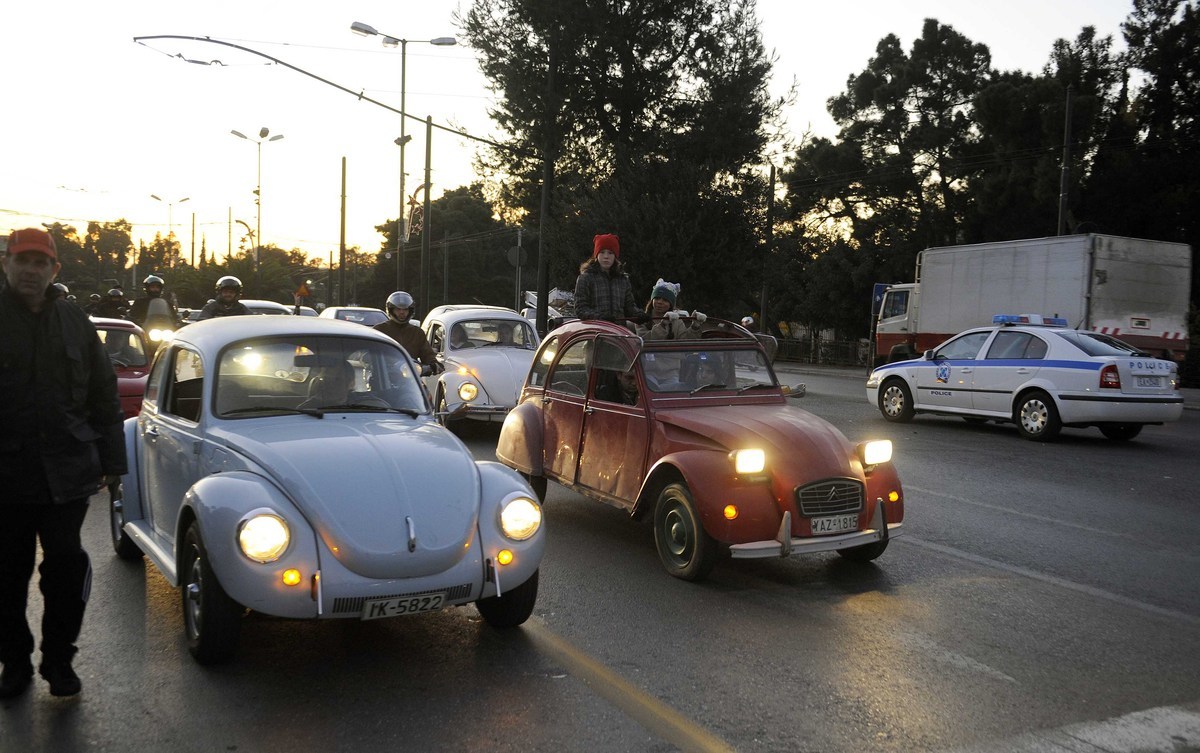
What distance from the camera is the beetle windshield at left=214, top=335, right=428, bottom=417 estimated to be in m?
5.42

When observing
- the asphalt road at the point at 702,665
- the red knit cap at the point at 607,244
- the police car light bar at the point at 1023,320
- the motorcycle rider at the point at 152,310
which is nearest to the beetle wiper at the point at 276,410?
the asphalt road at the point at 702,665

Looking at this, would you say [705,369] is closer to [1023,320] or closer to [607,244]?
[607,244]

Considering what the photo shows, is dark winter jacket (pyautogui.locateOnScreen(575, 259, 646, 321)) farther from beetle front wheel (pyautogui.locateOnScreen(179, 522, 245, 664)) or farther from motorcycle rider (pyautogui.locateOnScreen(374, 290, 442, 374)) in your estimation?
beetle front wheel (pyautogui.locateOnScreen(179, 522, 245, 664))

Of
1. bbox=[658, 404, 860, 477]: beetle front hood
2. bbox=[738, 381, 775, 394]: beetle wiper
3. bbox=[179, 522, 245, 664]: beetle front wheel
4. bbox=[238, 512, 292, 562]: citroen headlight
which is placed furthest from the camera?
bbox=[738, 381, 775, 394]: beetle wiper

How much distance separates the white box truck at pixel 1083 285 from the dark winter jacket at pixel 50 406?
2162cm

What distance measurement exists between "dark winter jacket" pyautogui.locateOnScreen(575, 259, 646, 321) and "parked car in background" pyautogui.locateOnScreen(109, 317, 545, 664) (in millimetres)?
3259

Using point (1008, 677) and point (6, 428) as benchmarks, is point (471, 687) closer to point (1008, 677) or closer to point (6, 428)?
point (6, 428)

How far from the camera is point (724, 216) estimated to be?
25.0m

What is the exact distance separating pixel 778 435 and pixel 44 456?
3999 mm

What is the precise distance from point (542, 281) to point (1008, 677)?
20.0 metres

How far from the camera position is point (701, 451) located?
6.37 metres

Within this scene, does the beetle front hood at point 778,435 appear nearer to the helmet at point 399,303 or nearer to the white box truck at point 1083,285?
the helmet at point 399,303

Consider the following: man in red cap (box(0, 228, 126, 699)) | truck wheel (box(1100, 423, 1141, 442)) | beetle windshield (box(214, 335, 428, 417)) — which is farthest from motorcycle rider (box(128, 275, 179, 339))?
→ truck wheel (box(1100, 423, 1141, 442))

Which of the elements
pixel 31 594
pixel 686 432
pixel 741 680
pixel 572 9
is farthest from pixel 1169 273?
pixel 31 594
